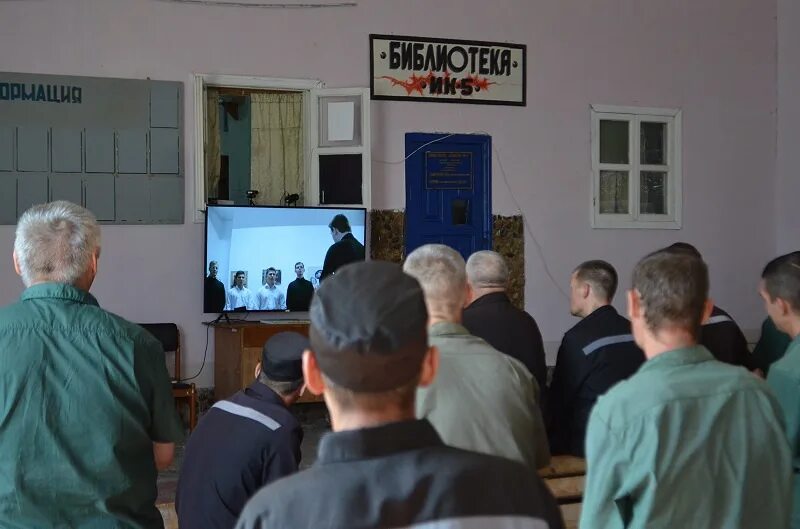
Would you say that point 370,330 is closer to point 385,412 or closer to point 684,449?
point 385,412

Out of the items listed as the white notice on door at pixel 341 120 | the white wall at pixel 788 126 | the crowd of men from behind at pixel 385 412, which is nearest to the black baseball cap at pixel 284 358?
the crowd of men from behind at pixel 385 412

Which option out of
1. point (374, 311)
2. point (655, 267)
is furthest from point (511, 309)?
point (374, 311)

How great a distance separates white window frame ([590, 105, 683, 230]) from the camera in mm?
8508

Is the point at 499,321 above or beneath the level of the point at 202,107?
beneath

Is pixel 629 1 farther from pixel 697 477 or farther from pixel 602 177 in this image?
pixel 697 477

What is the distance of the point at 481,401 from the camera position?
7.47 feet

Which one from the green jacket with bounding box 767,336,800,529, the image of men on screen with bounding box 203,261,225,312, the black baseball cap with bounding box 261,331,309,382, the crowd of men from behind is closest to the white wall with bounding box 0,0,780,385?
the image of men on screen with bounding box 203,261,225,312

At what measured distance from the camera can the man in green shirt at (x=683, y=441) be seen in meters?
1.88

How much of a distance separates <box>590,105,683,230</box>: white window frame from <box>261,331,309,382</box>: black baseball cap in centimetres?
619

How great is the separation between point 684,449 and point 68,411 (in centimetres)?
136

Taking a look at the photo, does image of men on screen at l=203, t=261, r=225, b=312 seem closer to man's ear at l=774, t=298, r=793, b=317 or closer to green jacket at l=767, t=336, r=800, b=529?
man's ear at l=774, t=298, r=793, b=317

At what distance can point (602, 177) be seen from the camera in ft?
28.3

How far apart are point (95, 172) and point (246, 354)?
1.88 meters

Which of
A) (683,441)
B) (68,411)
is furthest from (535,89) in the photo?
(68,411)
